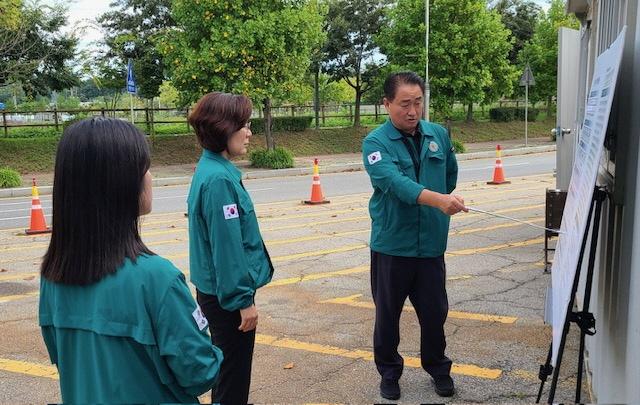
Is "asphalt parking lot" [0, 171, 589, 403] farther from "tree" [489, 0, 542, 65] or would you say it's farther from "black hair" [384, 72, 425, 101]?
"tree" [489, 0, 542, 65]

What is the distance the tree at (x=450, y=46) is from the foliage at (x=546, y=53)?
6.61 m

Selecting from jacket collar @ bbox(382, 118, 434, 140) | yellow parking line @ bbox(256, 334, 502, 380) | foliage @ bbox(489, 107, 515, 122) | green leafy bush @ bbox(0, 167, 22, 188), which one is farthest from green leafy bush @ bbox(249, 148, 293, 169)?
foliage @ bbox(489, 107, 515, 122)

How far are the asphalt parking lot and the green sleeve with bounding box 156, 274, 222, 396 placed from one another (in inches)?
82.1

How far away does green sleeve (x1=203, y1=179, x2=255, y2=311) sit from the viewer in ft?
9.08

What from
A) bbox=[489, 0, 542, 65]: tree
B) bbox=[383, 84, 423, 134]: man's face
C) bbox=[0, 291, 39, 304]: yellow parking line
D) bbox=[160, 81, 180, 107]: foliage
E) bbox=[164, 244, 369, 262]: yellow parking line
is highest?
bbox=[489, 0, 542, 65]: tree

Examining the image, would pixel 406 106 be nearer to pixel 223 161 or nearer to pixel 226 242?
pixel 223 161

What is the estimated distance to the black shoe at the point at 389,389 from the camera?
377cm

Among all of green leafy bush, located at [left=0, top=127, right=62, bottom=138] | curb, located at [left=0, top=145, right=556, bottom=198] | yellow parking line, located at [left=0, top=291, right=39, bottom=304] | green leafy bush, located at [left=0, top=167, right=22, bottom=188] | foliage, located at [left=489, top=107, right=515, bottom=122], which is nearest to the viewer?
yellow parking line, located at [left=0, top=291, right=39, bottom=304]

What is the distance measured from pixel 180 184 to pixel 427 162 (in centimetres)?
1461

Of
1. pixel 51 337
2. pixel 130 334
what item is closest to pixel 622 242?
pixel 130 334

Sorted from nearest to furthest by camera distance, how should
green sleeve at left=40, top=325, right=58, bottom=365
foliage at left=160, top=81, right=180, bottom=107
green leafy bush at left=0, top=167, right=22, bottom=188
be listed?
green sleeve at left=40, top=325, right=58, bottom=365 → green leafy bush at left=0, top=167, right=22, bottom=188 → foliage at left=160, top=81, right=180, bottom=107

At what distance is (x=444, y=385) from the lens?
12.5ft

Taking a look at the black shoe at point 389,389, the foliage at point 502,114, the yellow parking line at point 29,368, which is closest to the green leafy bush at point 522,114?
the foliage at point 502,114

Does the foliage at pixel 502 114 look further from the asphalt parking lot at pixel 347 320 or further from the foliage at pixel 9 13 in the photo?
the asphalt parking lot at pixel 347 320
